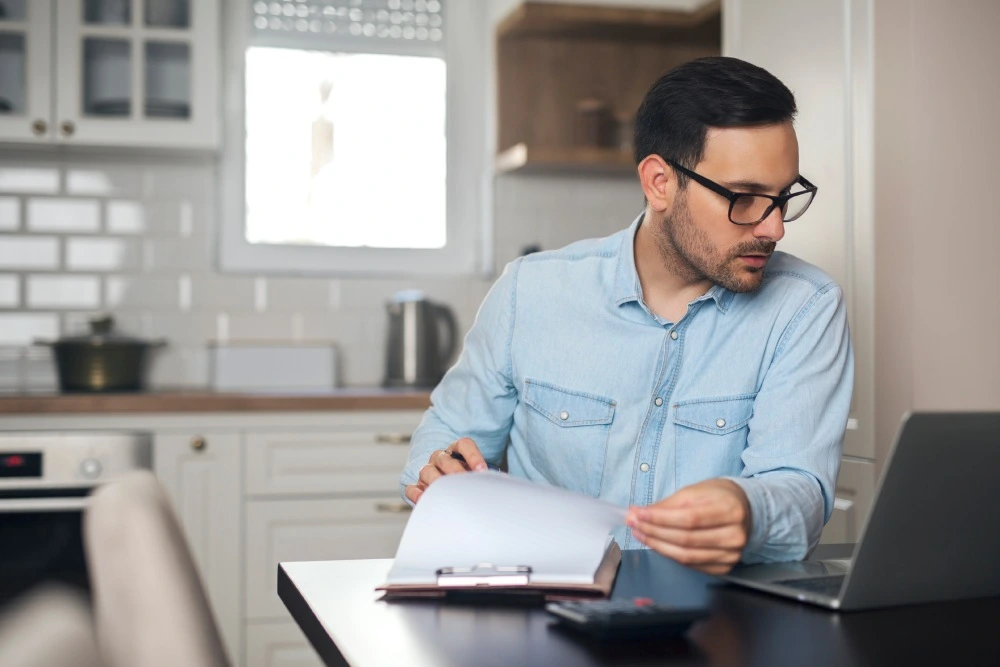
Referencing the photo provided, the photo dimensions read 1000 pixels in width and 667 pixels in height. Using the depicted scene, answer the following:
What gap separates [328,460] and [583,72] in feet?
5.18

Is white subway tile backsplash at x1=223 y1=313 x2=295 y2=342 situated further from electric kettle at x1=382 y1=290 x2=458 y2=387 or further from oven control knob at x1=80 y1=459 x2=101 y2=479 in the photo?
oven control knob at x1=80 y1=459 x2=101 y2=479

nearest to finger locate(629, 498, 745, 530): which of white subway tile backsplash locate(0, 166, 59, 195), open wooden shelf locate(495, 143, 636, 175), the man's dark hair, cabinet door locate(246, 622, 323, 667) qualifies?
the man's dark hair

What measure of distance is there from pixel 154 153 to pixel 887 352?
2231mm

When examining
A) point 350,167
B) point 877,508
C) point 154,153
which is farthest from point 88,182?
point 877,508

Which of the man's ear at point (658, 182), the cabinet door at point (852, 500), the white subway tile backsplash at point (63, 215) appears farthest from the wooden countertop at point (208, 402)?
the man's ear at point (658, 182)

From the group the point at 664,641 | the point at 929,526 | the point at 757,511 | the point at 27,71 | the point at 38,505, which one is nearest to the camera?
the point at 664,641

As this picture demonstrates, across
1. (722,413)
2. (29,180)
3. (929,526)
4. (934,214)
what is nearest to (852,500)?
(934,214)

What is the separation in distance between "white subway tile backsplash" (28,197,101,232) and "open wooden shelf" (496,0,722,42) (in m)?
1.39

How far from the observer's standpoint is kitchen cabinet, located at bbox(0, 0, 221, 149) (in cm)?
308

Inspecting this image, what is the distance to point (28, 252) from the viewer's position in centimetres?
333

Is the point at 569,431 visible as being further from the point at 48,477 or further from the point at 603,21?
the point at 603,21

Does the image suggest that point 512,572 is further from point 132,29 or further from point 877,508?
point 132,29

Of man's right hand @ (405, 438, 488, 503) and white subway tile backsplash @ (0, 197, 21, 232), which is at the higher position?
white subway tile backsplash @ (0, 197, 21, 232)

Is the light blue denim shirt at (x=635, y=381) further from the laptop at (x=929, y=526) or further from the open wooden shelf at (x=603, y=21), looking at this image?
the open wooden shelf at (x=603, y=21)
